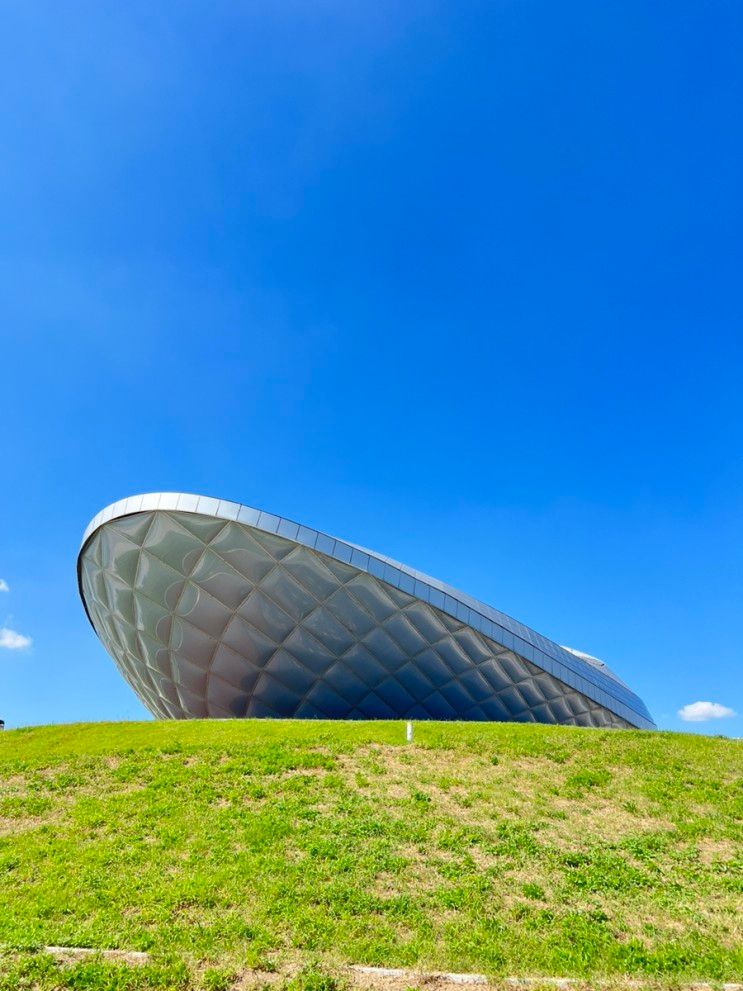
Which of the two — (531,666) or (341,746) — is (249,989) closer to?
(341,746)

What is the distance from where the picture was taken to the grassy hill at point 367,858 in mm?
6879

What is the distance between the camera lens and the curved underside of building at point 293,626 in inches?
826

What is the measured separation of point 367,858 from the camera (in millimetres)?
9367

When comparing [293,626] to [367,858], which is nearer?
[367,858]

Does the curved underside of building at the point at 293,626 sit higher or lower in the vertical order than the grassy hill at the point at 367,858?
higher

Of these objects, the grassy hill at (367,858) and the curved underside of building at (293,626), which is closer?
the grassy hill at (367,858)

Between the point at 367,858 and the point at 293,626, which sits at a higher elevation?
the point at 293,626

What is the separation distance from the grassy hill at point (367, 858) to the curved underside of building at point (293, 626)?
615 centimetres

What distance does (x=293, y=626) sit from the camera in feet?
73.8

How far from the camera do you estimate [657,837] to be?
10.7 meters

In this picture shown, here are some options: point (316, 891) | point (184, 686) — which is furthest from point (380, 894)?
point (184, 686)

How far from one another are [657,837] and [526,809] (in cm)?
226

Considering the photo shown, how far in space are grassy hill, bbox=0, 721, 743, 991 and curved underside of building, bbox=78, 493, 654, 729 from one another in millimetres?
6153

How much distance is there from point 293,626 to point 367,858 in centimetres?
1344
